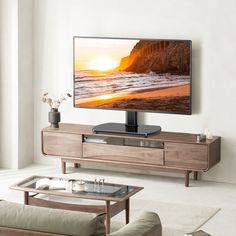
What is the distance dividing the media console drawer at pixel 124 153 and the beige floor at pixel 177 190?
9.7 inches

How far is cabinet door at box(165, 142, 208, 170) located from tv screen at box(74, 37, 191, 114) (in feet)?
1.49

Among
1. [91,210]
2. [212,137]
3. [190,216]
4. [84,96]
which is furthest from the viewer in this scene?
[84,96]

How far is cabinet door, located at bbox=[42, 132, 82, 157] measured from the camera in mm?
8734

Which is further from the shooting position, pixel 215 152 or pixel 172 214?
pixel 215 152

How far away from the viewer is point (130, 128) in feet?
28.2

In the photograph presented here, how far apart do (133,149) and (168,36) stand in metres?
1.31

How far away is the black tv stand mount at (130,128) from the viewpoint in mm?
8445

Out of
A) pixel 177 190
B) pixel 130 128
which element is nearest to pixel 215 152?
pixel 177 190

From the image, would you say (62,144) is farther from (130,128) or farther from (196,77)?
(196,77)

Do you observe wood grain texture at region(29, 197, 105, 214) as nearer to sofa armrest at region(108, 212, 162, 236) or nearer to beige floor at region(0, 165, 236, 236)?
beige floor at region(0, 165, 236, 236)

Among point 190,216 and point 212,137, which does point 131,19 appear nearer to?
point 212,137

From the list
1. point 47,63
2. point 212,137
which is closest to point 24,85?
point 47,63

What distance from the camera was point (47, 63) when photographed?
30.1 ft

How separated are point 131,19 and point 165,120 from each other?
3.96ft
